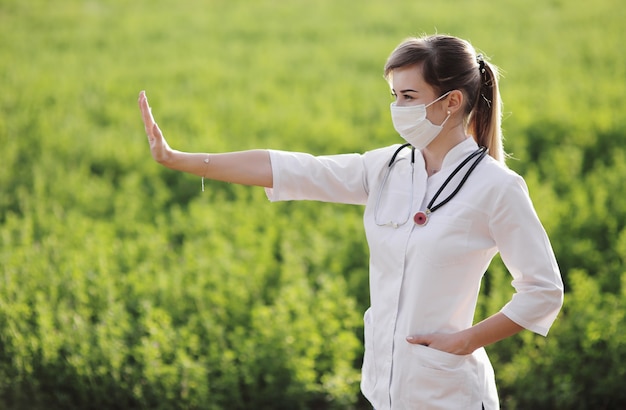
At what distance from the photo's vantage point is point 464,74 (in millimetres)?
2113

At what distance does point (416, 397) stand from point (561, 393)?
2.11 m

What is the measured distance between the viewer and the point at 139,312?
4.56 meters

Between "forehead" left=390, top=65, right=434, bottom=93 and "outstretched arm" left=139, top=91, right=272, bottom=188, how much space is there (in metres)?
0.47

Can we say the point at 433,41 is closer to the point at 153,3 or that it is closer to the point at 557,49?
the point at 557,49

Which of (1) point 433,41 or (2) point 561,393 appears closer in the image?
(1) point 433,41

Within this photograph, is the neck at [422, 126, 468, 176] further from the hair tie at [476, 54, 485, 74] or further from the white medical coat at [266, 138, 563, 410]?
the hair tie at [476, 54, 485, 74]

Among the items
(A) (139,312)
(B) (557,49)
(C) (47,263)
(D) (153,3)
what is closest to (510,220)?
(A) (139,312)

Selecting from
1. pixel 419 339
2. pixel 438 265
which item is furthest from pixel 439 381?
pixel 438 265

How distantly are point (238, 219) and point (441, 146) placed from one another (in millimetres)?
4103

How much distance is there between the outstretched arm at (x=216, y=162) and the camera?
7.20ft

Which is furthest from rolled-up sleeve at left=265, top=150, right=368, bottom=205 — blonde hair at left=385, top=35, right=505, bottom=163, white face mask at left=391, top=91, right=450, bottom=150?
blonde hair at left=385, top=35, right=505, bottom=163

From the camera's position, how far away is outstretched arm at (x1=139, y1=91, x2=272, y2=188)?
2.20m

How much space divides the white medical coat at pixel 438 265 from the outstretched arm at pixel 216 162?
0.04 meters

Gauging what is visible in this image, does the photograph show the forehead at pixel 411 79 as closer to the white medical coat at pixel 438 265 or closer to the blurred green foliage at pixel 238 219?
the white medical coat at pixel 438 265
